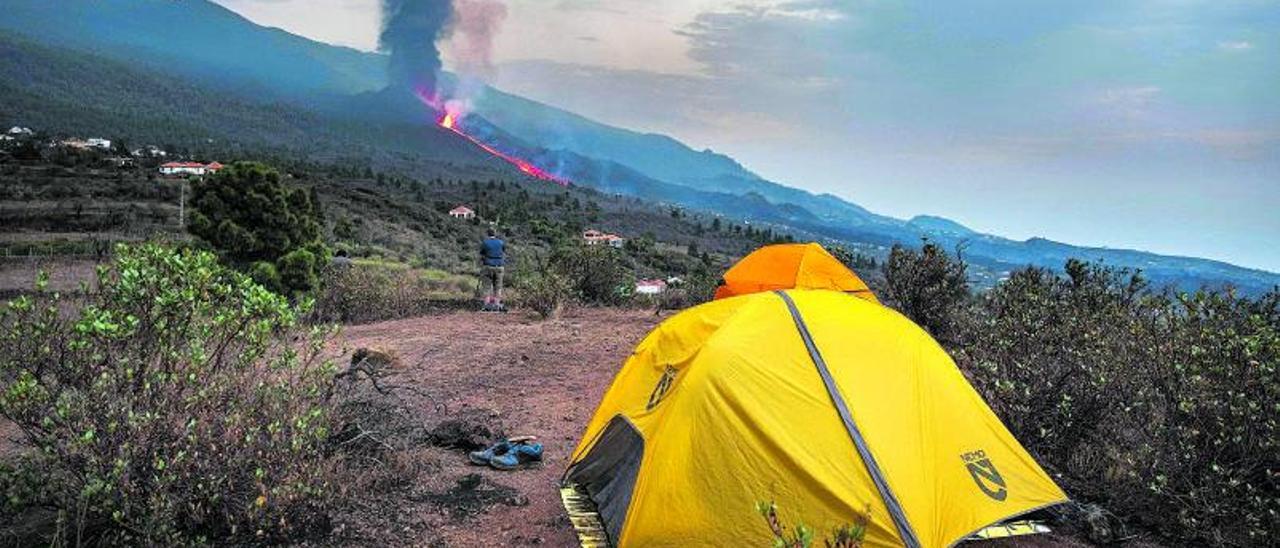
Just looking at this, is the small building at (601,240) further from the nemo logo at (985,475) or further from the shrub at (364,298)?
the nemo logo at (985,475)

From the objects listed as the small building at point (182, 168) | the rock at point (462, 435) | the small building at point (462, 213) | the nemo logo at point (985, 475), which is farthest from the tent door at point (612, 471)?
the small building at point (182, 168)

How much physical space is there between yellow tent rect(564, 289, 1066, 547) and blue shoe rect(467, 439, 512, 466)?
1167 millimetres

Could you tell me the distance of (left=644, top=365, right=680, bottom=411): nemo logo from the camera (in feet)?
17.0

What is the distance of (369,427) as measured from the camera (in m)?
6.28

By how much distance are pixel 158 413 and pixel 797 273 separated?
6263 mm

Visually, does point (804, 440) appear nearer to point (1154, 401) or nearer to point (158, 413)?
point (1154, 401)

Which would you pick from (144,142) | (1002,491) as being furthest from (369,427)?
(144,142)

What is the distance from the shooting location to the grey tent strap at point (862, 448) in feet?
14.0

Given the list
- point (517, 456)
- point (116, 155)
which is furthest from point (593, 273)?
point (116, 155)

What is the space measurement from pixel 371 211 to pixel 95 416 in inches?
1796

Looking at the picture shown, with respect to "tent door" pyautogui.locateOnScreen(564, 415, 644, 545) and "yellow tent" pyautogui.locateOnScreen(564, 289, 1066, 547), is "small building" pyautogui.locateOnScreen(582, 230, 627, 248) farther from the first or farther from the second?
"yellow tent" pyautogui.locateOnScreen(564, 289, 1066, 547)

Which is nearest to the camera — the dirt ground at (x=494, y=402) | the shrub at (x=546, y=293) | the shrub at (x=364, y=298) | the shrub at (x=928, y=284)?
the dirt ground at (x=494, y=402)

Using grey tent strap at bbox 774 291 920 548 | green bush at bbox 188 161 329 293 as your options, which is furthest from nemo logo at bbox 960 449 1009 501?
green bush at bbox 188 161 329 293

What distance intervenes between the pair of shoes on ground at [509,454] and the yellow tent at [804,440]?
100 centimetres
